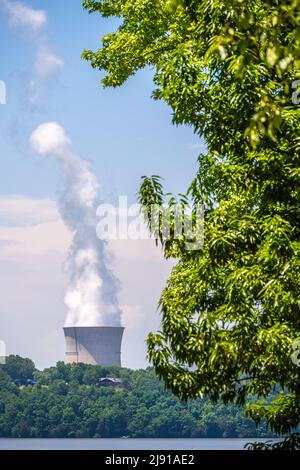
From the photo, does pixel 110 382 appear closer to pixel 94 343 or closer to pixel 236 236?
pixel 94 343

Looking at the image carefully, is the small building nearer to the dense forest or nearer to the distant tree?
the dense forest

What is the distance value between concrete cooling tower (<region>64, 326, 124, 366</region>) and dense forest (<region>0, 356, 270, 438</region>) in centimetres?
2186

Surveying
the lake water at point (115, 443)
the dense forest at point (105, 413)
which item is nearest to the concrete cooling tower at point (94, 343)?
A: the lake water at point (115, 443)

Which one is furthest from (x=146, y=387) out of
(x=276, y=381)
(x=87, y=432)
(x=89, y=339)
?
(x=276, y=381)

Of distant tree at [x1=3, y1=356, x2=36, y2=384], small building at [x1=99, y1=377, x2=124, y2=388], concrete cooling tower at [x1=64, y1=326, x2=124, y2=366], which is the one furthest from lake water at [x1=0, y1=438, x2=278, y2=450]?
distant tree at [x1=3, y1=356, x2=36, y2=384]

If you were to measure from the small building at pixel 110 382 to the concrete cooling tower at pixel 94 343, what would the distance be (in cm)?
3283

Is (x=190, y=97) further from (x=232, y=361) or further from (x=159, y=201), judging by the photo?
(x=232, y=361)

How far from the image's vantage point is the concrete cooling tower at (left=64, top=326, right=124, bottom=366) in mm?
124562

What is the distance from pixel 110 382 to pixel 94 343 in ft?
132

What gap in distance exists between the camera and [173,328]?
36.6ft

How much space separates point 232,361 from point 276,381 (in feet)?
2.68

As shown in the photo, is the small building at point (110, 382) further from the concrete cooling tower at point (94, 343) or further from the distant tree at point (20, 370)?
the concrete cooling tower at point (94, 343)

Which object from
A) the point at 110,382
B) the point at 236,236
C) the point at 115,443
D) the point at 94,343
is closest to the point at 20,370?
the point at 110,382

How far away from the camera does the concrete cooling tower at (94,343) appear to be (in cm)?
12456
